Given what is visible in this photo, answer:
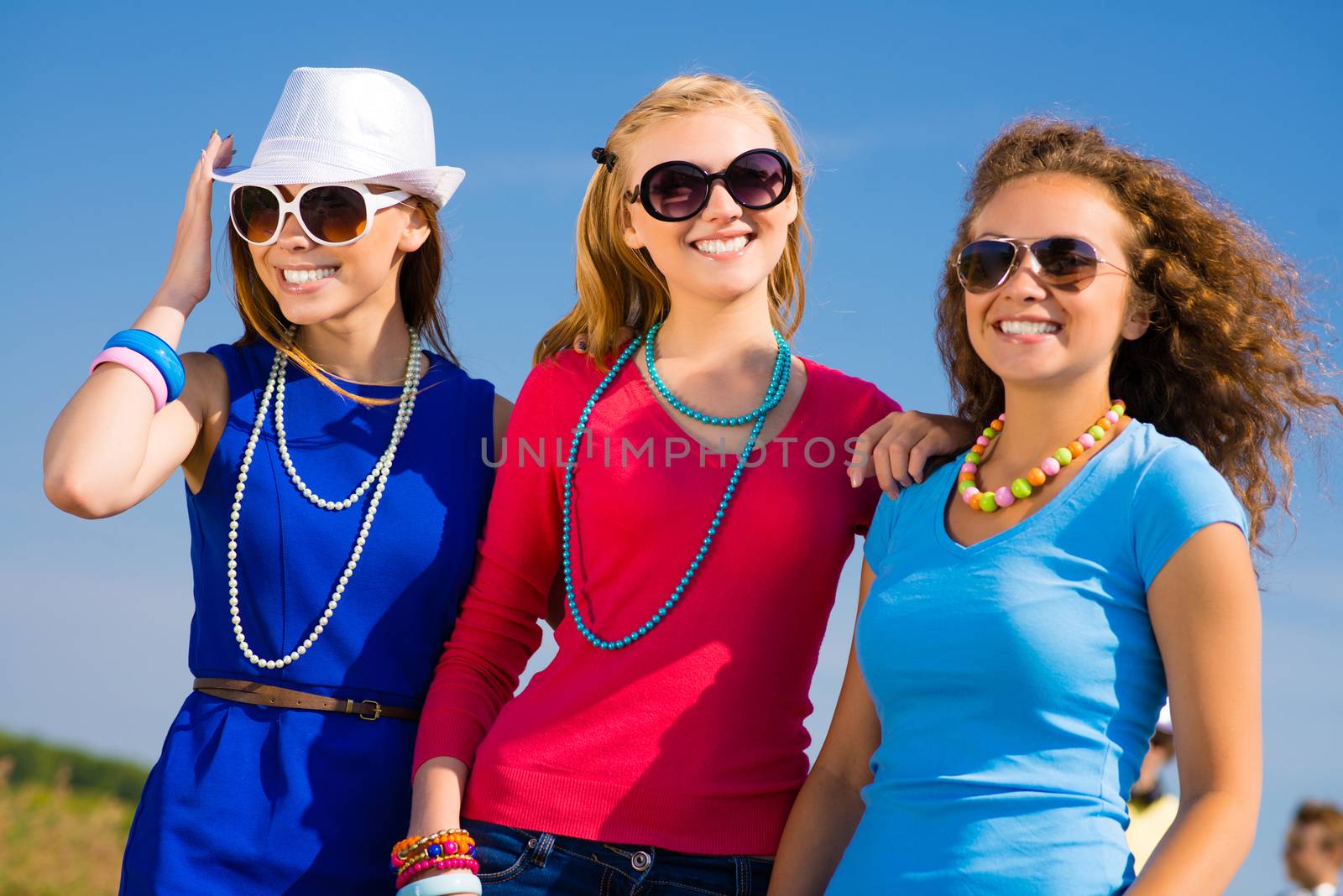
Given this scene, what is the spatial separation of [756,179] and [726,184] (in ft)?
0.25

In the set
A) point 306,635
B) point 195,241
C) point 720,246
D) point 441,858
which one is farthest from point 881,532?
point 195,241

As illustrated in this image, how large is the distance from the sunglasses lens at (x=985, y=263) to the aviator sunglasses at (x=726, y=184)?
24.1 inches

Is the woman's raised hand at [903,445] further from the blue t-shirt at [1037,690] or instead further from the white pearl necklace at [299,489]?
the white pearl necklace at [299,489]

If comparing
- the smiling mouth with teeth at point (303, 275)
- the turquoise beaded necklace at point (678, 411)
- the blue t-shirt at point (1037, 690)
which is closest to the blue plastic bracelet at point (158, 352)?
the smiling mouth with teeth at point (303, 275)

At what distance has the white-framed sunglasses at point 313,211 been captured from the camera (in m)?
3.59

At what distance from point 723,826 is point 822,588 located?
0.60 metres

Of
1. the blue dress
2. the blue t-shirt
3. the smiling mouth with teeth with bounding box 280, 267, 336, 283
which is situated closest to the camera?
the blue t-shirt

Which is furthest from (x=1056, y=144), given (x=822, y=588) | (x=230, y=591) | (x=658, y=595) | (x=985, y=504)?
(x=230, y=591)

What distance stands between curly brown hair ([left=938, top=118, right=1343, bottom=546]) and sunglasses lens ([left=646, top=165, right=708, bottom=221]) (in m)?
0.66

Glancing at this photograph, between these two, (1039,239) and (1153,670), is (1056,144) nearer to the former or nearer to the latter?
(1039,239)

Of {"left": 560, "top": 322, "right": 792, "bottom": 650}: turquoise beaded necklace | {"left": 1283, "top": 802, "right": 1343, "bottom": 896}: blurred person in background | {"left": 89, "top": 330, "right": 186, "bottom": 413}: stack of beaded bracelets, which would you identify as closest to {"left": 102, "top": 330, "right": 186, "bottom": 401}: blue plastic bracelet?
{"left": 89, "top": 330, "right": 186, "bottom": 413}: stack of beaded bracelets

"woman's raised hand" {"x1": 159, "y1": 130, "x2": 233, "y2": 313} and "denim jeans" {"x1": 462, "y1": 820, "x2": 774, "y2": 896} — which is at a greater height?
"woman's raised hand" {"x1": 159, "y1": 130, "x2": 233, "y2": 313}

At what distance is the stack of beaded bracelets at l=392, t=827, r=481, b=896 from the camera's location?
2.92 metres

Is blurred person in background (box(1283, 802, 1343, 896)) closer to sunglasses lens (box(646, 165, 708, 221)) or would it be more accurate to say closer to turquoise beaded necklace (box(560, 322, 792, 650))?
turquoise beaded necklace (box(560, 322, 792, 650))
